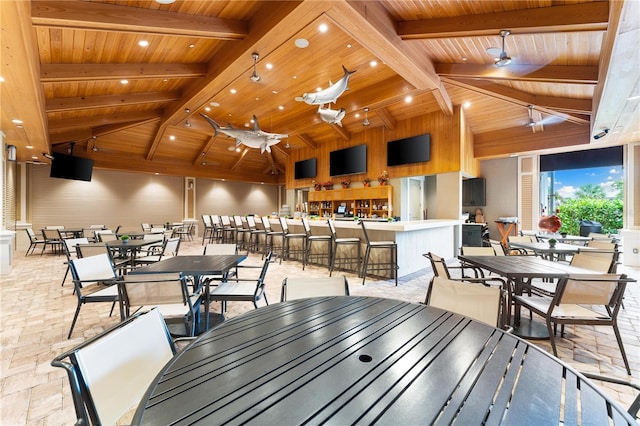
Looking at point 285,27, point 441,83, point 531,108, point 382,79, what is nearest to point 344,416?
point 285,27

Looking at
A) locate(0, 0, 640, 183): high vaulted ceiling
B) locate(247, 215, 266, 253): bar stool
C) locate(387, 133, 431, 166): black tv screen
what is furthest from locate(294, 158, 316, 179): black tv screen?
locate(247, 215, 266, 253): bar stool

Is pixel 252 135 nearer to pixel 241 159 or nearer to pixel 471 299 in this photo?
pixel 471 299

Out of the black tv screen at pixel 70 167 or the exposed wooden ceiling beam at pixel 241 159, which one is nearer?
the black tv screen at pixel 70 167

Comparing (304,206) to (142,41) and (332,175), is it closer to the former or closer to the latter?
(332,175)

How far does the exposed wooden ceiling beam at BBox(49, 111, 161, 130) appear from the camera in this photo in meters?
7.35

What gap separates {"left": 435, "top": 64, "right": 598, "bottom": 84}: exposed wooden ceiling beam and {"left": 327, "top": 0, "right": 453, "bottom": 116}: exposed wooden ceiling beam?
430 mm

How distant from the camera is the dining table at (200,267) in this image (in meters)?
2.61

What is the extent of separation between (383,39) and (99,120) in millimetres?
7840

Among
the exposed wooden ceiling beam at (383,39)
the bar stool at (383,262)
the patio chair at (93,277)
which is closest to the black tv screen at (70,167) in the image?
the patio chair at (93,277)

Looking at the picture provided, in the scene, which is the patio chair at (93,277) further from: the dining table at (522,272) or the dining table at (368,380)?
the dining table at (522,272)

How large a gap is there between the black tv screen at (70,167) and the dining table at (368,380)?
11064mm

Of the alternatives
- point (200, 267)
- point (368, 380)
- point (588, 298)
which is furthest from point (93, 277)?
point (588, 298)

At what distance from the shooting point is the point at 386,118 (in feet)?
27.9

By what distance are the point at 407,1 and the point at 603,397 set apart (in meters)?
4.28
